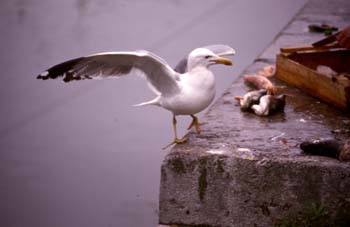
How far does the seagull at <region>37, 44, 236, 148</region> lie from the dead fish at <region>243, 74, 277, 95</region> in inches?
33.7

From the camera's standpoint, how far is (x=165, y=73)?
3416mm

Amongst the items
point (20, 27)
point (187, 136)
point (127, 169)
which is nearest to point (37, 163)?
point (127, 169)

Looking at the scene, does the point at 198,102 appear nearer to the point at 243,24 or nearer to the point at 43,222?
the point at 43,222

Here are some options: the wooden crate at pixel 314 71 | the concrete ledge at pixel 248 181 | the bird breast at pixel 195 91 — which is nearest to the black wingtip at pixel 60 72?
the bird breast at pixel 195 91

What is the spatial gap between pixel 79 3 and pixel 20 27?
1.81 m

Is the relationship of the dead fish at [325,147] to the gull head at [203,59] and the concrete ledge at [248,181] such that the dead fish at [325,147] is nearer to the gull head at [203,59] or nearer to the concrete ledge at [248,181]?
the concrete ledge at [248,181]

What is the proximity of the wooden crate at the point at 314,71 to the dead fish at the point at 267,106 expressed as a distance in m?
0.34

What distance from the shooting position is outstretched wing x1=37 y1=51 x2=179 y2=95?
11.1 feet

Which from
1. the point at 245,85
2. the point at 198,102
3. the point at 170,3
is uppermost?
the point at 198,102

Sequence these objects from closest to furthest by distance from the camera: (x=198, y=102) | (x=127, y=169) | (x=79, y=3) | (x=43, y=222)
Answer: (x=198, y=102)
(x=43, y=222)
(x=127, y=169)
(x=79, y=3)

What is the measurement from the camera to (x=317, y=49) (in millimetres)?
4820

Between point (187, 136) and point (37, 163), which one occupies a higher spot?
point (187, 136)

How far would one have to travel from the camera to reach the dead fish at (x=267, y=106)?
3.90 metres

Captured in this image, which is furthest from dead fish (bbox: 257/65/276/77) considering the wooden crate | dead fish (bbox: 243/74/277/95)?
dead fish (bbox: 243/74/277/95)
